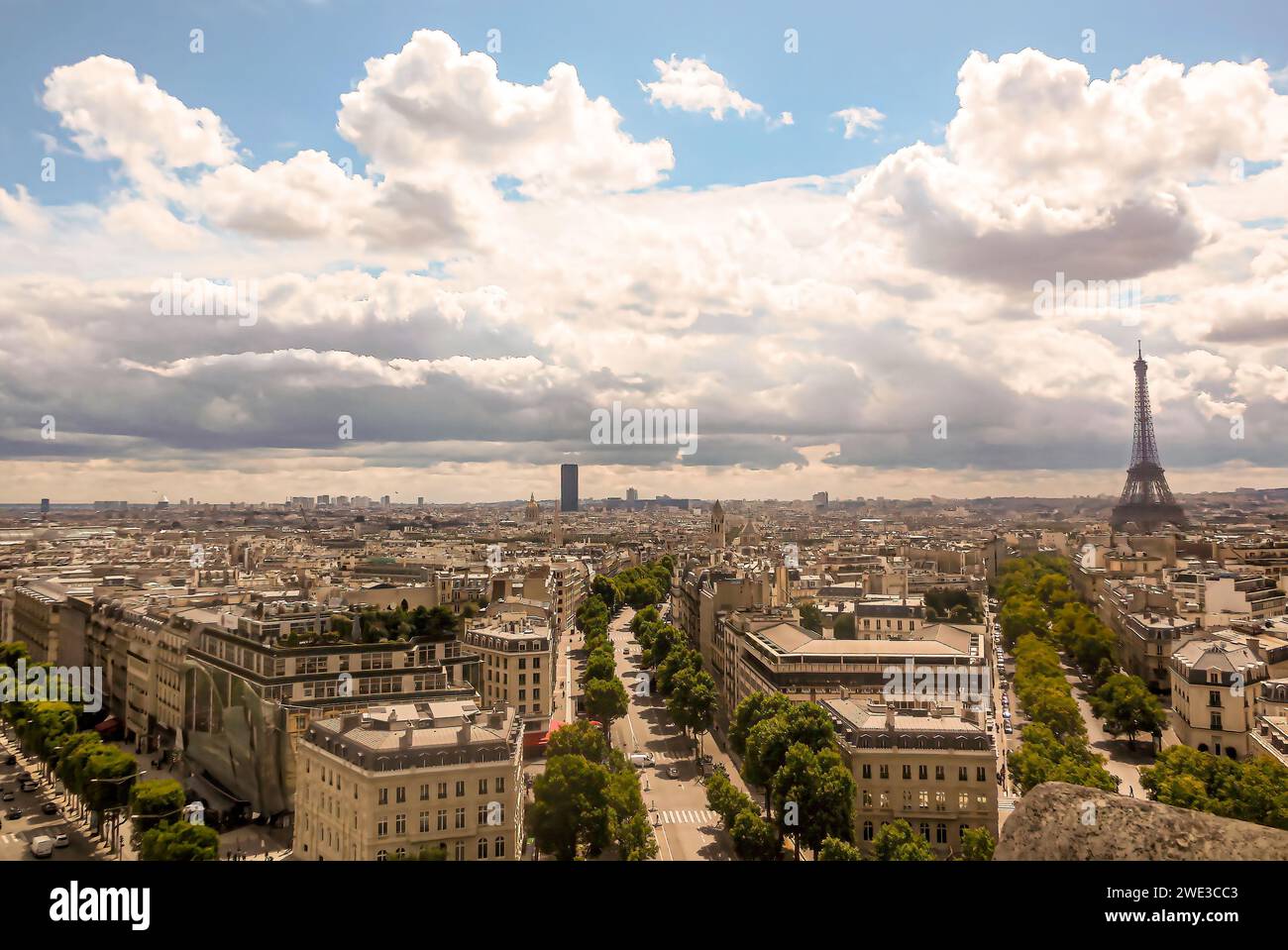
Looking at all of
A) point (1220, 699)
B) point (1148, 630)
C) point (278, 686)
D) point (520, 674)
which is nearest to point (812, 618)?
point (1148, 630)

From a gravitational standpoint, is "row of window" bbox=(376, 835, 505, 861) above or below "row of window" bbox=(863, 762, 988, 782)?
below

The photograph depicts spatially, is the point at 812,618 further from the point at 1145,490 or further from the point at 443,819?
the point at 1145,490

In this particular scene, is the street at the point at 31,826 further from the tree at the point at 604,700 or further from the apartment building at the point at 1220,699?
the apartment building at the point at 1220,699

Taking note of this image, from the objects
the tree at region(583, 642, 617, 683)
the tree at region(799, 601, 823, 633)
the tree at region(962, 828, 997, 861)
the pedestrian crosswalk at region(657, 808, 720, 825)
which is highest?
the tree at region(799, 601, 823, 633)

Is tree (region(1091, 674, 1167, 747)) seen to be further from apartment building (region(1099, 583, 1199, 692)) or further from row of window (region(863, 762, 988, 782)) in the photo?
row of window (region(863, 762, 988, 782))

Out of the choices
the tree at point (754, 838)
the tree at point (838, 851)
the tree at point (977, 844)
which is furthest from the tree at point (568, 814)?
the tree at point (977, 844)

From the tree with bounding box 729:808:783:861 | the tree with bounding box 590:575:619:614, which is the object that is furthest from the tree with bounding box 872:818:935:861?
the tree with bounding box 590:575:619:614
